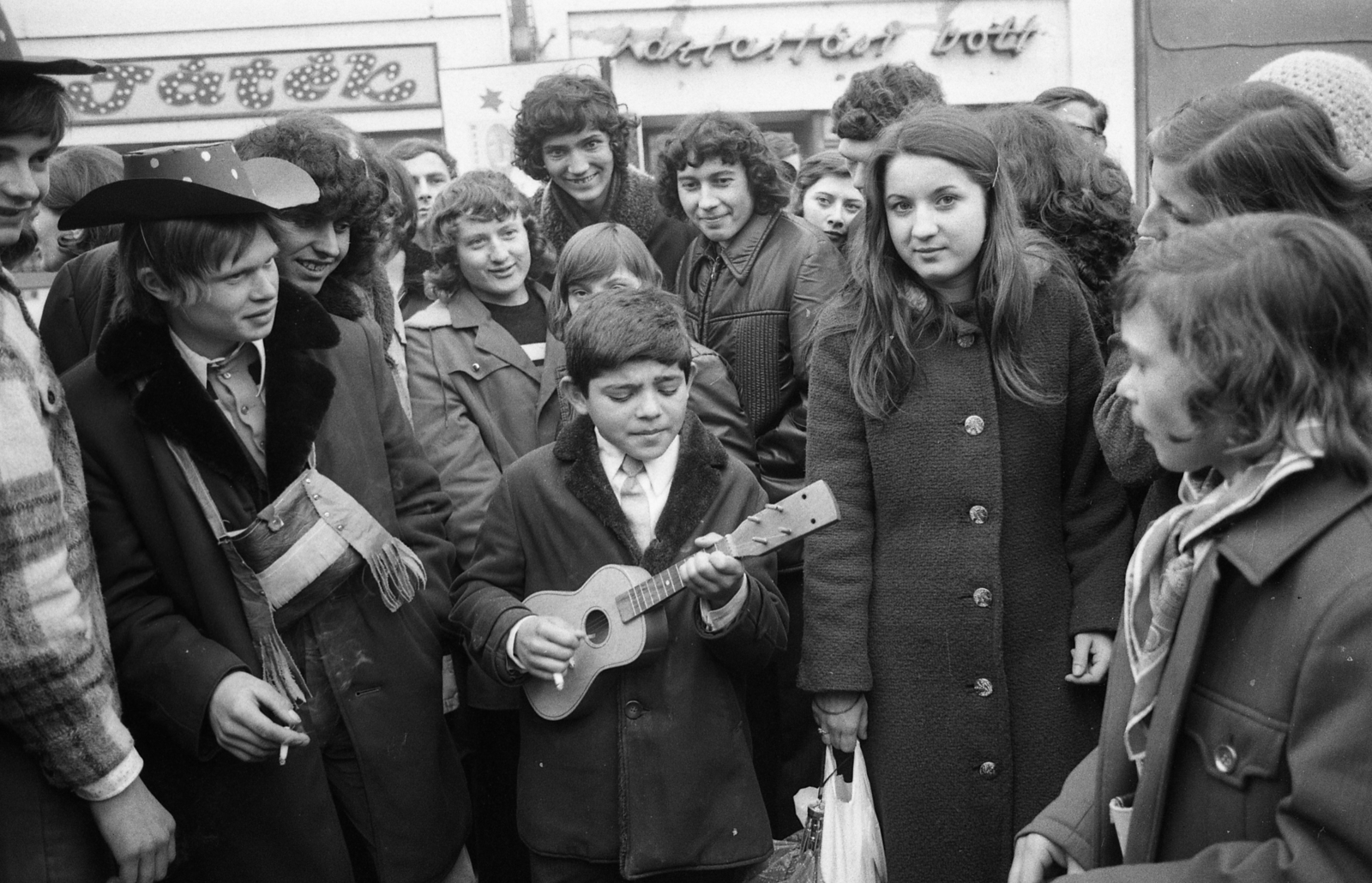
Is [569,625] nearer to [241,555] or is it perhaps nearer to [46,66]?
[241,555]

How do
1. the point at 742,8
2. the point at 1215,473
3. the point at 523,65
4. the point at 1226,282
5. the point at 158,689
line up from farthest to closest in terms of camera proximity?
the point at 742,8 → the point at 523,65 → the point at 158,689 → the point at 1215,473 → the point at 1226,282

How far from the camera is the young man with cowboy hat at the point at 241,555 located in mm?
2535

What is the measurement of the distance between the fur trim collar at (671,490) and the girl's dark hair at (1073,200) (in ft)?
3.16

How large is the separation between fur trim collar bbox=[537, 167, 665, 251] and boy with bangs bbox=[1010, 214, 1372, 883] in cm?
291

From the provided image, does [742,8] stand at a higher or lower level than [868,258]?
higher

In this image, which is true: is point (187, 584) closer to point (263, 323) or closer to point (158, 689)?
point (158, 689)

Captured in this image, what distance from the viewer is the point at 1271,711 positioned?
62.3 inches

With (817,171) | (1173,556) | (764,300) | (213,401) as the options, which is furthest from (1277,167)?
(817,171)

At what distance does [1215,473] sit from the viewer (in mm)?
1949

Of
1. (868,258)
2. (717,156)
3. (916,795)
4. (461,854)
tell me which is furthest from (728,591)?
(717,156)

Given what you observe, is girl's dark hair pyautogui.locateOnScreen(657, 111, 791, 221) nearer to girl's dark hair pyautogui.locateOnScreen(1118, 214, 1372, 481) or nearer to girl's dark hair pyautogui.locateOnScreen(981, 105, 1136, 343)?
girl's dark hair pyautogui.locateOnScreen(981, 105, 1136, 343)

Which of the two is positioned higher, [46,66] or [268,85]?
[268,85]

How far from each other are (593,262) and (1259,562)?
2.49 meters

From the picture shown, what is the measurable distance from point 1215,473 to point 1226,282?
42cm
